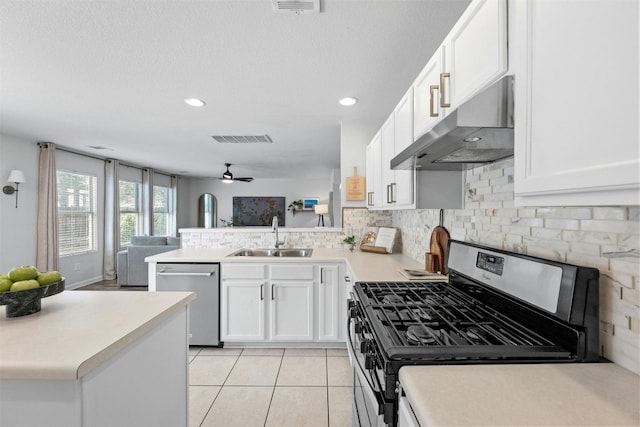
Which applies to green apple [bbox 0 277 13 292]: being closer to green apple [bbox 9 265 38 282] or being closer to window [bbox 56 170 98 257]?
green apple [bbox 9 265 38 282]

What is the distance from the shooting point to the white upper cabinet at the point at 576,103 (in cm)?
50

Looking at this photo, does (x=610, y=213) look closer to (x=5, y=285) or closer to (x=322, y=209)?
(x=5, y=285)

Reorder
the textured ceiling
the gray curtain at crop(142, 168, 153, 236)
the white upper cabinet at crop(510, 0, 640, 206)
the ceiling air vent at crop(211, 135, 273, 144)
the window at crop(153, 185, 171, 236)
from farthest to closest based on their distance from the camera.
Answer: the window at crop(153, 185, 171, 236) → the gray curtain at crop(142, 168, 153, 236) → the ceiling air vent at crop(211, 135, 273, 144) → the textured ceiling → the white upper cabinet at crop(510, 0, 640, 206)

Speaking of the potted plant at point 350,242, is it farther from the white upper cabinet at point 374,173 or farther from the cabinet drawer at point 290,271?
the cabinet drawer at point 290,271

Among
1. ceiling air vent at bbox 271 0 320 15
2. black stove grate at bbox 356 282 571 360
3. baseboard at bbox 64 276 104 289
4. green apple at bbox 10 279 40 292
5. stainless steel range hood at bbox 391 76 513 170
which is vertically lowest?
baseboard at bbox 64 276 104 289

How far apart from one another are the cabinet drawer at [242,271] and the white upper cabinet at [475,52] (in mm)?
2118

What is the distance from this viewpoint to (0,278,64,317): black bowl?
3.47 feet

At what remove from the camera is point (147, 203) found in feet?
23.6

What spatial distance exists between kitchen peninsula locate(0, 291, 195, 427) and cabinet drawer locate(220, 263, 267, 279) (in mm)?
1317

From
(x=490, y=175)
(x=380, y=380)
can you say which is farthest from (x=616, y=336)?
(x=490, y=175)

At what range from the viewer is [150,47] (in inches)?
74.4

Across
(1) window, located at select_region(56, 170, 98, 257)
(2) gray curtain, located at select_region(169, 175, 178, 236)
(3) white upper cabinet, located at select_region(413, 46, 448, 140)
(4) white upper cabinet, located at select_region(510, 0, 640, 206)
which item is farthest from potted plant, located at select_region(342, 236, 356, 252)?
(2) gray curtain, located at select_region(169, 175, 178, 236)

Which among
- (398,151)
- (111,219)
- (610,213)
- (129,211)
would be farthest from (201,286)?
(129,211)

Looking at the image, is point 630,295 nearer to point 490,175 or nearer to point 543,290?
point 543,290
